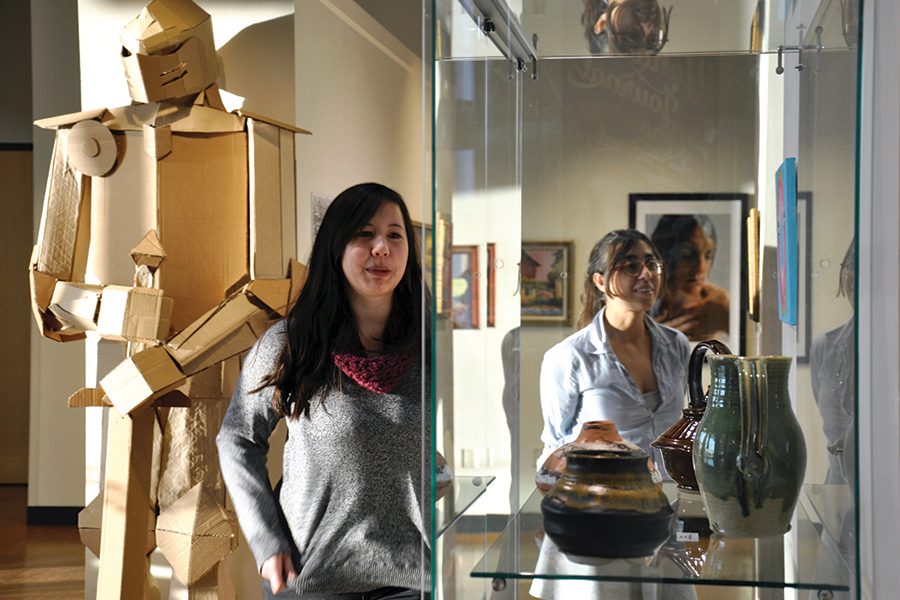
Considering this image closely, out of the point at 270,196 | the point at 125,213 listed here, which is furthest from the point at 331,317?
the point at 125,213

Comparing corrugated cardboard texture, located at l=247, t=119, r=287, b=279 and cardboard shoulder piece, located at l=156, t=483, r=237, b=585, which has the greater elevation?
corrugated cardboard texture, located at l=247, t=119, r=287, b=279

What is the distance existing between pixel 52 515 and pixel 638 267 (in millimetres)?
5456

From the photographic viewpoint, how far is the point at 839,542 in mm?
1133

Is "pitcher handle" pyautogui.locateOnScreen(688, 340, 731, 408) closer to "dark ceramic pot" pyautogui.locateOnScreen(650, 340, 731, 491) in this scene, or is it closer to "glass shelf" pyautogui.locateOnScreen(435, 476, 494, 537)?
"dark ceramic pot" pyautogui.locateOnScreen(650, 340, 731, 491)

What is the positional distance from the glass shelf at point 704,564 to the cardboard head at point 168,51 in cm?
238

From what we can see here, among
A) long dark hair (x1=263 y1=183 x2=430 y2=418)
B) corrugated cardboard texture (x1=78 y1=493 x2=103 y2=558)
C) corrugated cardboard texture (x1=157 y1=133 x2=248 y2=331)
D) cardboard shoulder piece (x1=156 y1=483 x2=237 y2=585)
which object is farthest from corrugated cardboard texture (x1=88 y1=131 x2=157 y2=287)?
long dark hair (x1=263 y1=183 x2=430 y2=418)

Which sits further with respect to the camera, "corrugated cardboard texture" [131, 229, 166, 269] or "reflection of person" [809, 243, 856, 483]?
"corrugated cardboard texture" [131, 229, 166, 269]

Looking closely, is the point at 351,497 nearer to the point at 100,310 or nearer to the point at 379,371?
the point at 379,371

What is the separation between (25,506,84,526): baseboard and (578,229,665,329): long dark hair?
5.31m

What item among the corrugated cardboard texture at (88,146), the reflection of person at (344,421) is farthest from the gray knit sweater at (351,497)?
the corrugated cardboard texture at (88,146)

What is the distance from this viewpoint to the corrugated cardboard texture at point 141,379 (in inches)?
117

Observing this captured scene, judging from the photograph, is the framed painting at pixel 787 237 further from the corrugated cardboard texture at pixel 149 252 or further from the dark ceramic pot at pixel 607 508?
the corrugated cardboard texture at pixel 149 252

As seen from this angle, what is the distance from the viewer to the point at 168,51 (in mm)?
3201

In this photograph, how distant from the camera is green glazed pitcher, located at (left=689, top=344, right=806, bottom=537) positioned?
1.14 metres
